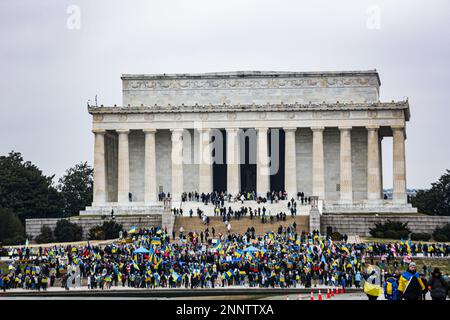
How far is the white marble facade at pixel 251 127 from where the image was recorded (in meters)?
107

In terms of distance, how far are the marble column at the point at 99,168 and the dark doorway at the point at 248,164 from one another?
15.5 m

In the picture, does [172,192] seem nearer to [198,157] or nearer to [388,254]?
[198,157]

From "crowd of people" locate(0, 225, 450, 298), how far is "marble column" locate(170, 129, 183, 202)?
1224 inches

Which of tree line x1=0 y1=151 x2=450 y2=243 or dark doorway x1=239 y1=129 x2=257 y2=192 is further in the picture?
dark doorway x1=239 y1=129 x2=257 y2=192

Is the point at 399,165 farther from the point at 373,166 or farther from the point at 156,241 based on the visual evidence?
the point at 156,241

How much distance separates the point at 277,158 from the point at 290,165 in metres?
Answer: 5.01

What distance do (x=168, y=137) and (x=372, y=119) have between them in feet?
76.2

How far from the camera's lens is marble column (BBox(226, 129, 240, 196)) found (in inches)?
4259

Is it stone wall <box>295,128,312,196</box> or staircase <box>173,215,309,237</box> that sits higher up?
stone wall <box>295,128,312,196</box>

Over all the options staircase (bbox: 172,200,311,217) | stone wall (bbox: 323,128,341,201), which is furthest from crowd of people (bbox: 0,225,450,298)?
stone wall (bbox: 323,128,341,201)

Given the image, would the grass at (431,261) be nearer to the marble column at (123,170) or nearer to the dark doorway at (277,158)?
the dark doorway at (277,158)

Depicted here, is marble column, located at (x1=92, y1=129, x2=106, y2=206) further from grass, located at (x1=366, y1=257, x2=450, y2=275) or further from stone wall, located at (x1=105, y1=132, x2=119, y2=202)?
grass, located at (x1=366, y1=257, x2=450, y2=275)

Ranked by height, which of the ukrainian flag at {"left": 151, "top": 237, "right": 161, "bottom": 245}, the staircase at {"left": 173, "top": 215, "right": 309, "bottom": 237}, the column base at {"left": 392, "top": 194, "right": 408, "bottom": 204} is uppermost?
the column base at {"left": 392, "top": 194, "right": 408, "bottom": 204}

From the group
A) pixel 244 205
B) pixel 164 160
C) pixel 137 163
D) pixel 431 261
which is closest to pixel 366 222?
pixel 244 205
